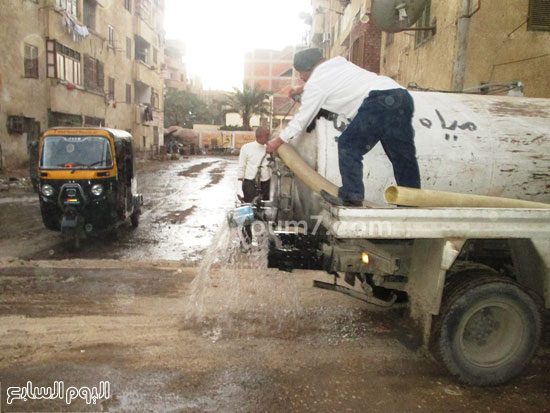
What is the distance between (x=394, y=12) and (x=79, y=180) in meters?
6.90

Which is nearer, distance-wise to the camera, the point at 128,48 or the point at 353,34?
the point at 353,34

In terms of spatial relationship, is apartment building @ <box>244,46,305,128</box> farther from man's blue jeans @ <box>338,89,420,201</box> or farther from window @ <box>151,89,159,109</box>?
man's blue jeans @ <box>338,89,420,201</box>

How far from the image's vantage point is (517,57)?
8.27 m

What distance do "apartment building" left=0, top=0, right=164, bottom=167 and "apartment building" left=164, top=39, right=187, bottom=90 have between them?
33915 mm

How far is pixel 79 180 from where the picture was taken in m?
7.67

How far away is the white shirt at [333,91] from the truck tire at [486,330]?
65.6 inches

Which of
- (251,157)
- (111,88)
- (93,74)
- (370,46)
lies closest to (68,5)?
(93,74)

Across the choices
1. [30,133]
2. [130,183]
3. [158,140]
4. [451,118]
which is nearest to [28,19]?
[30,133]

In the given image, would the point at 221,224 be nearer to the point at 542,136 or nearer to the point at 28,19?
the point at 542,136

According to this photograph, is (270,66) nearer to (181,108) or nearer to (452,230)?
(181,108)

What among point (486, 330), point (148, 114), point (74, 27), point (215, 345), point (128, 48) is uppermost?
point (128, 48)

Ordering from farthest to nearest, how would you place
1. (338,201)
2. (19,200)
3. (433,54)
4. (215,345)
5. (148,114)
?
(148,114)
(19,200)
(433,54)
(215,345)
(338,201)

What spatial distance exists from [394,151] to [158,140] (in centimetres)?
4205

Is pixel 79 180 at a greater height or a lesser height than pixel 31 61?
lesser
